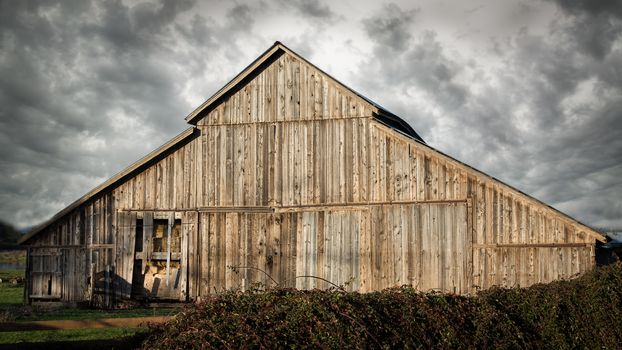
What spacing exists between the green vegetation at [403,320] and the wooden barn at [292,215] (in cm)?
836

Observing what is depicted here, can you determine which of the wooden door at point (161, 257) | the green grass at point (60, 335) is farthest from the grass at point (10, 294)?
the green grass at point (60, 335)

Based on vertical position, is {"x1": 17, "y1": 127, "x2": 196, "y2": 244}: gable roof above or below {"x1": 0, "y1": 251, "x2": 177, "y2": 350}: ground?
above

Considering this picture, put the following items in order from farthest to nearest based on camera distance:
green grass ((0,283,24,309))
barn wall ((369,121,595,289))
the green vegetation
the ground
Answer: green grass ((0,283,24,309)), barn wall ((369,121,595,289)), the ground, the green vegetation

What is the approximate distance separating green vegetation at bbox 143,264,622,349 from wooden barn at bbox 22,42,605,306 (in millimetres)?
8360

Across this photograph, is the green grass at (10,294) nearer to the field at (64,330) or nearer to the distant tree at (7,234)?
the field at (64,330)

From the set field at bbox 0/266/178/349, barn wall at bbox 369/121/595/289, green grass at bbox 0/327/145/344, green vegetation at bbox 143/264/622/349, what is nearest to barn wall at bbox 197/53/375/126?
barn wall at bbox 369/121/595/289

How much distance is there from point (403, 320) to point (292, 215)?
12.4m

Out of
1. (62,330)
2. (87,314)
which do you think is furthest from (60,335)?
(87,314)

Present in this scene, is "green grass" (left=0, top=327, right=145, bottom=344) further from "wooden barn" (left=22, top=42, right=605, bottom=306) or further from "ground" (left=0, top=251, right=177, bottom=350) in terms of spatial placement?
"wooden barn" (left=22, top=42, right=605, bottom=306)

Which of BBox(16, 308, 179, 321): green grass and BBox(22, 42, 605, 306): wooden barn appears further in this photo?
BBox(22, 42, 605, 306): wooden barn

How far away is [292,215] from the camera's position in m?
19.2

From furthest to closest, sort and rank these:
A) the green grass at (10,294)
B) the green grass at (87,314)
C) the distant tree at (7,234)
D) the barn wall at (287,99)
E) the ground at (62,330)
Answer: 1. the distant tree at (7,234)
2. the green grass at (10,294)
3. the barn wall at (287,99)
4. the green grass at (87,314)
5. the ground at (62,330)

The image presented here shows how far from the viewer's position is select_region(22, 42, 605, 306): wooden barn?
17.1 meters

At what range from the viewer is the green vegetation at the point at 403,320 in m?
6.19
